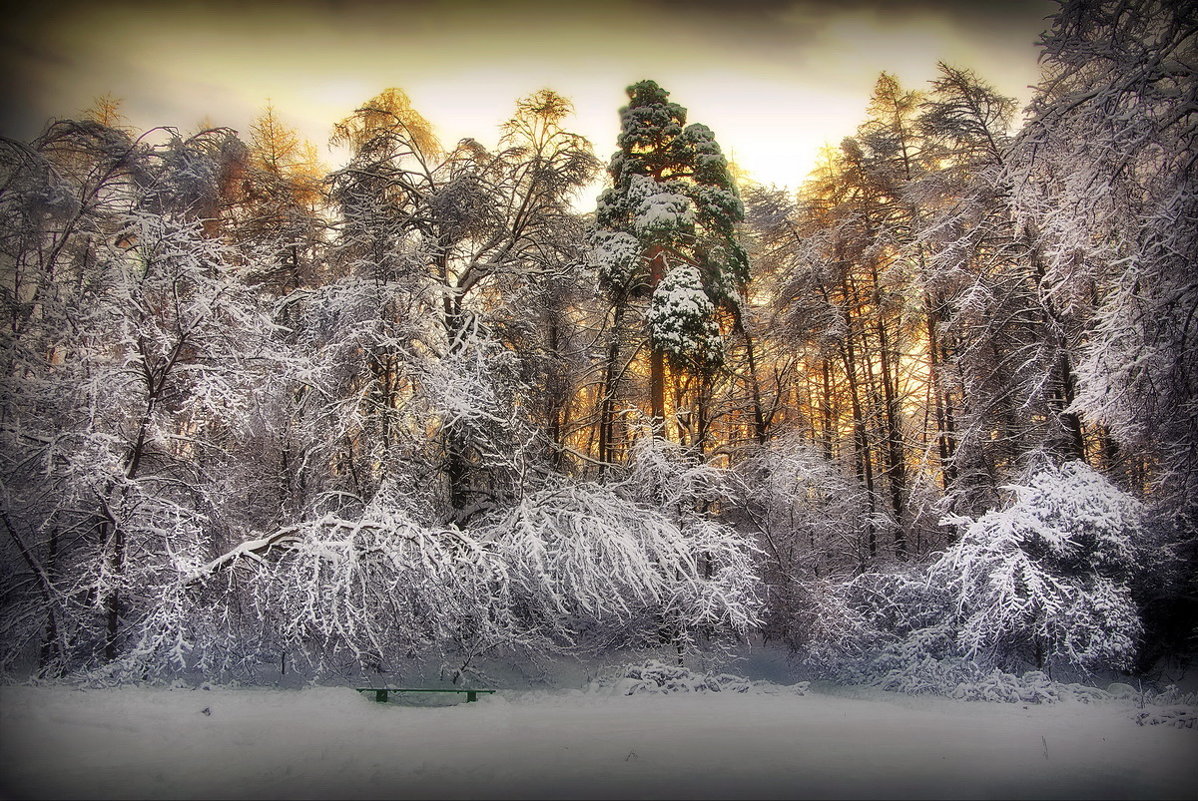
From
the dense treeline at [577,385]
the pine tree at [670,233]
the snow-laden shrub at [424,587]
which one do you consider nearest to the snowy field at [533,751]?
the snow-laden shrub at [424,587]

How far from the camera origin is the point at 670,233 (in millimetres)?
13188

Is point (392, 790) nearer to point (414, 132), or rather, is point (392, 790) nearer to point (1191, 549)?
point (1191, 549)

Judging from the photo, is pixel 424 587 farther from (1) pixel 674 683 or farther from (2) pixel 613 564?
(1) pixel 674 683

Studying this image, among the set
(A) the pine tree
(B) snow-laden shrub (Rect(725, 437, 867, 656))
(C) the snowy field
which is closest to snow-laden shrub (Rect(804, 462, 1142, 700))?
(C) the snowy field

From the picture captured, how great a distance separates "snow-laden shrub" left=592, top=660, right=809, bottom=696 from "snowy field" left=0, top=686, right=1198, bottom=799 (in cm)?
174

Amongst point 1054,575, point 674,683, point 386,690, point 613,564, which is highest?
point 613,564

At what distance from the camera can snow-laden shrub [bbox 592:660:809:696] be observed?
33.0ft

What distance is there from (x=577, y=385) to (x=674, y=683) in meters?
7.78

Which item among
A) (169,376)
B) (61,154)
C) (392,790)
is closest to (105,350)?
(169,376)

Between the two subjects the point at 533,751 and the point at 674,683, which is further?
the point at 674,683

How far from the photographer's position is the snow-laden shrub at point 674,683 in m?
10.1

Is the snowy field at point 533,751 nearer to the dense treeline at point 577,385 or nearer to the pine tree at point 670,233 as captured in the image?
the dense treeline at point 577,385

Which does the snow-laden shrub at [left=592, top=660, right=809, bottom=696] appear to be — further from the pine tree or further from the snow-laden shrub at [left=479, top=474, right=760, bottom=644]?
the pine tree

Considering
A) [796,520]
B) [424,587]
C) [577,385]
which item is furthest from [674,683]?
[577,385]
